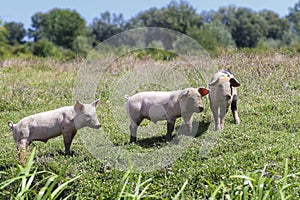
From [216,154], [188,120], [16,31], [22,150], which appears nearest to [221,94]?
[188,120]

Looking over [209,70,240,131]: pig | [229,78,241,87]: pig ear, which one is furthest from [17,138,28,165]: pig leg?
[229,78,241,87]: pig ear

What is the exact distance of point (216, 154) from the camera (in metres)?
6.36

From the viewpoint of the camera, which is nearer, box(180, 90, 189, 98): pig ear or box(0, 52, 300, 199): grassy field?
box(0, 52, 300, 199): grassy field

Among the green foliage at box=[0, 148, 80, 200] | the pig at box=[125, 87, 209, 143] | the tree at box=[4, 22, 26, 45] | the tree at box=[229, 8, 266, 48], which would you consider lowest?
the green foliage at box=[0, 148, 80, 200]

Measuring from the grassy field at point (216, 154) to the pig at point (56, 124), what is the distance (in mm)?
363

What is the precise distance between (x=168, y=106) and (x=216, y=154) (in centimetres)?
95

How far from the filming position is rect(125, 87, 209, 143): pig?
20.8 ft

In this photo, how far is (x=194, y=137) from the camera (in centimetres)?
695

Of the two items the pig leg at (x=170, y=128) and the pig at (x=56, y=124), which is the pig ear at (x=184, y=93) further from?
the pig at (x=56, y=124)

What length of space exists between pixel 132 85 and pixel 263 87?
12.9 feet

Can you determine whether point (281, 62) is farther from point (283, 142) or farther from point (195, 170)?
point (195, 170)

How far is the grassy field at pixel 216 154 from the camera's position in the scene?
481cm

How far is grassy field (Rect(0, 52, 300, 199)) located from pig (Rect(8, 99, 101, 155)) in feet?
1.19

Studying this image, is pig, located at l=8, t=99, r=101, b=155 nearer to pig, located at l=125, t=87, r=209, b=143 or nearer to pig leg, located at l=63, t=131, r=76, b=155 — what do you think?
pig leg, located at l=63, t=131, r=76, b=155
